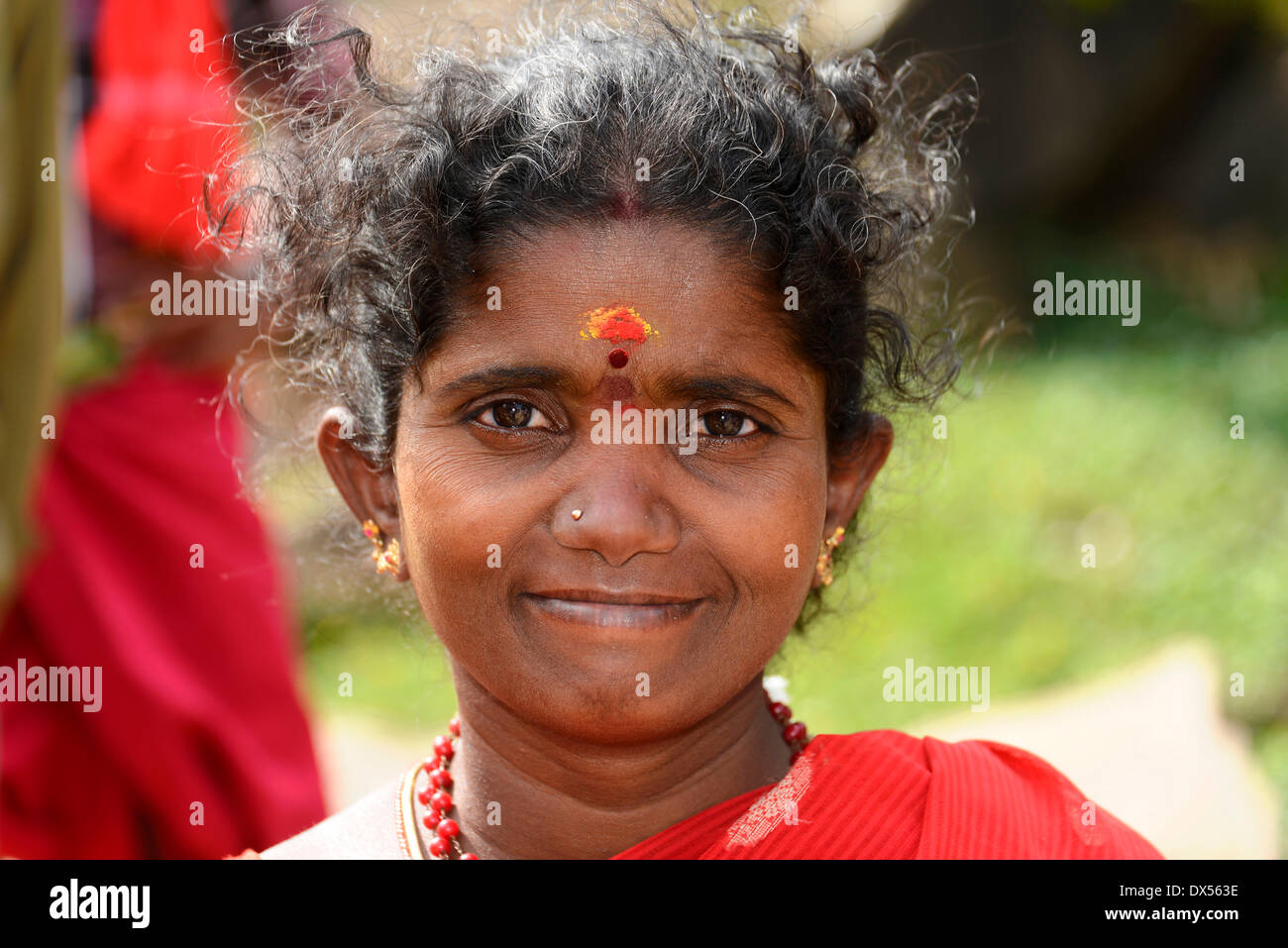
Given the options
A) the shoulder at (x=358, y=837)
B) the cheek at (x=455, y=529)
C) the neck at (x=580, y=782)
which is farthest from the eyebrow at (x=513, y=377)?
the shoulder at (x=358, y=837)

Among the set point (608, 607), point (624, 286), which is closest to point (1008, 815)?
point (608, 607)

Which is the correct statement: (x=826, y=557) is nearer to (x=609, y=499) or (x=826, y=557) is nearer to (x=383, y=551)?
(x=609, y=499)

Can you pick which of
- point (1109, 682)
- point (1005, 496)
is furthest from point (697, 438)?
point (1005, 496)

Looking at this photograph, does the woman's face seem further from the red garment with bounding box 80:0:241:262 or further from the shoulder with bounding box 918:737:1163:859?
the red garment with bounding box 80:0:241:262

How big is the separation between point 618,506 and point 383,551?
55cm

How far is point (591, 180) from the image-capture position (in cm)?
194

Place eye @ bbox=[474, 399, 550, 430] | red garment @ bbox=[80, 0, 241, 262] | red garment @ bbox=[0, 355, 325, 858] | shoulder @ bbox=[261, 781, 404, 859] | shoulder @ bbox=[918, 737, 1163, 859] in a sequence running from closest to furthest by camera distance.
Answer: eye @ bbox=[474, 399, 550, 430]
shoulder @ bbox=[918, 737, 1163, 859]
shoulder @ bbox=[261, 781, 404, 859]
red garment @ bbox=[0, 355, 325, 858]
red garment @ bbox=[80, 0, 241, 262]

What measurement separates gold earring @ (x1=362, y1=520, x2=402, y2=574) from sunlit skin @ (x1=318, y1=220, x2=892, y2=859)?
0.15 m

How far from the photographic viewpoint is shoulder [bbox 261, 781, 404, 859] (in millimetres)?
2166

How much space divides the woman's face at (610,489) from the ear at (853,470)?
23 cm

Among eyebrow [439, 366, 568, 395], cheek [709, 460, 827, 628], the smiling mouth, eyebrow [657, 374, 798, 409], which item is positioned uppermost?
eyebrow [439, 366, 568, 395]

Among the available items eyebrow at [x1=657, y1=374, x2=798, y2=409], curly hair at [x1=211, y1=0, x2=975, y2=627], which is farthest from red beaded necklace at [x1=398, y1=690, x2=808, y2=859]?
eyebrow at [x1=657, y1=374, x2=798, y2=409]

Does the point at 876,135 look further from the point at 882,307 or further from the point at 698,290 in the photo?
the point at 698,290
